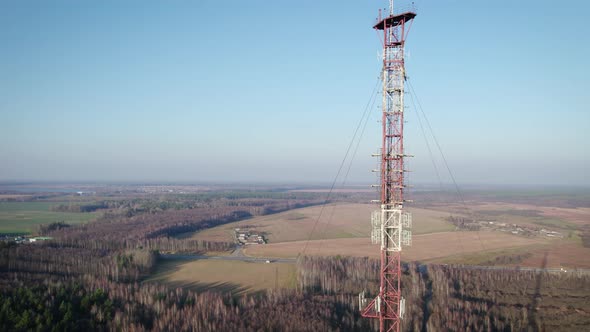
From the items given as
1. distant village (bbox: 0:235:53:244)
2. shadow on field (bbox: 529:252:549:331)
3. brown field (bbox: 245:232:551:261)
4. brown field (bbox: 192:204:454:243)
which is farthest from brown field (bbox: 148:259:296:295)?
distant village (bbox: 0:235:53:244)

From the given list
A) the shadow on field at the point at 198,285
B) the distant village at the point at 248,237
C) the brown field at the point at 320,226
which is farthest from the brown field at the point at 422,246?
the shadow on field at the point at 198,285

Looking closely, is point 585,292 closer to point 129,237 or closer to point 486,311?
point 486,311

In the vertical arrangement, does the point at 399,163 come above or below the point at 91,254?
above

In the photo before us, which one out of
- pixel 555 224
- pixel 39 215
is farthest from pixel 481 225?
pixel 39 215

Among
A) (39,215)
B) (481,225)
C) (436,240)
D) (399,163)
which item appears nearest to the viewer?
(399,163)

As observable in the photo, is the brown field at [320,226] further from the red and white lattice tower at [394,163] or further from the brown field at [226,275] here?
the red and white lattice tower at [394,163]

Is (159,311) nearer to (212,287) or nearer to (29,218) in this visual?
(212,287)

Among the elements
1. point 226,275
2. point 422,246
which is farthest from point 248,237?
point 422,246

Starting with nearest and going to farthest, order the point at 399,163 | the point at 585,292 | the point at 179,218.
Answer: the point at 399,163 < the point at 585,292 < the point at 179,218
